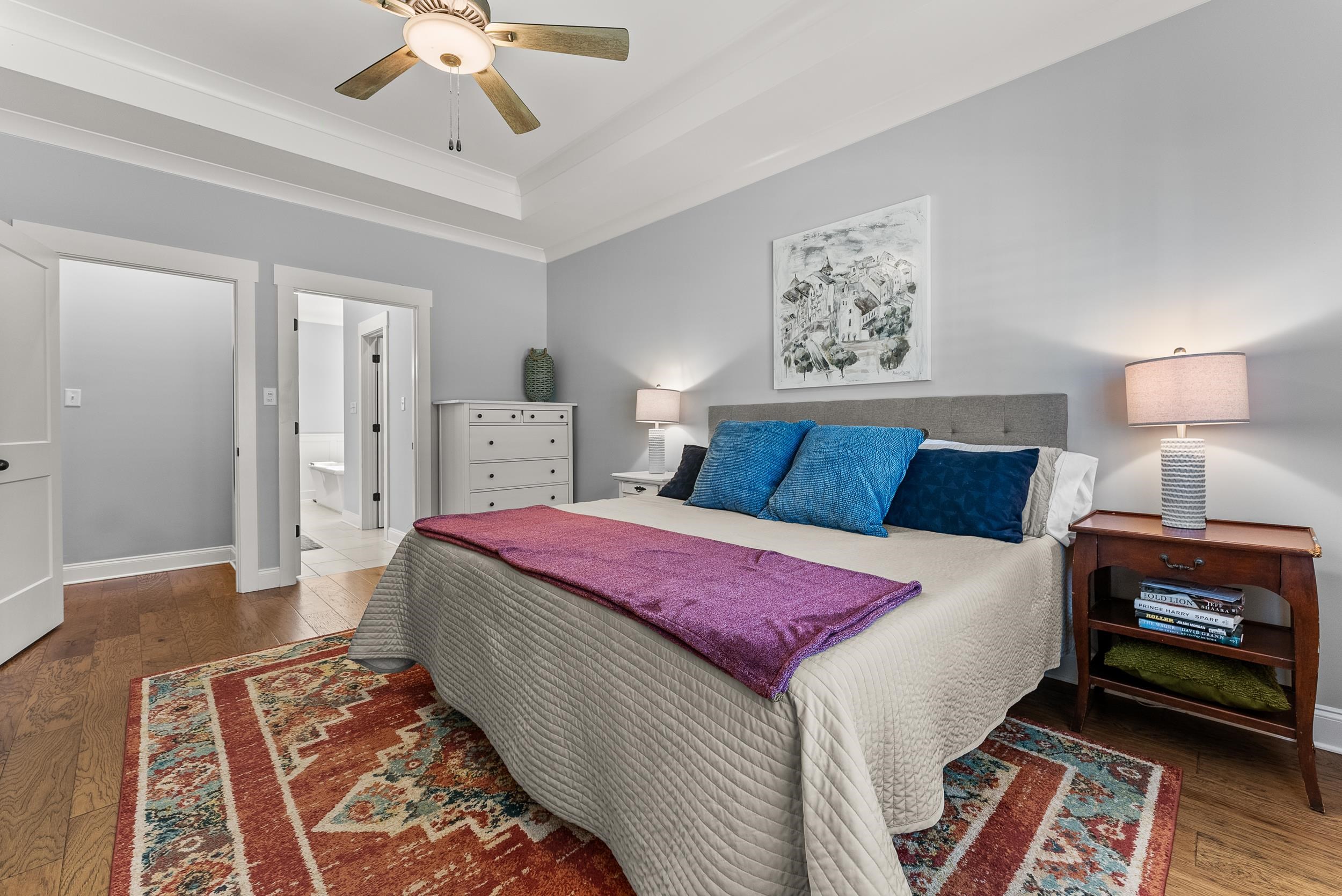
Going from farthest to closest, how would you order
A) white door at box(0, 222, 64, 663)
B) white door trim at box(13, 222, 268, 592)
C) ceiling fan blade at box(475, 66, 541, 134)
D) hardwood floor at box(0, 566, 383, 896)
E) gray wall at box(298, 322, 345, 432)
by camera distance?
gray wall at box(298, 322, 345, 432), white door trim at box(13, 222, 268, 592), white door at box(0, 222, 64, 663), ceiling fan blade at box(475, 66, 541, 134), hardwood floor at box(0, 566, 383, 896)

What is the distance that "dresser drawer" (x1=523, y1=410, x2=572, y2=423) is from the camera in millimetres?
4418

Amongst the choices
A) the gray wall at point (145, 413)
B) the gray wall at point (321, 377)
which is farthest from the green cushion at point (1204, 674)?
the gray wall at point (321, 377)

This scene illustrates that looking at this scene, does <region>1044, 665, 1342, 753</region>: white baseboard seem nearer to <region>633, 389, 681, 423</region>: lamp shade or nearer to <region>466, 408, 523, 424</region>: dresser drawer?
<region>633, 389, 681, 423</region>: lamp shade

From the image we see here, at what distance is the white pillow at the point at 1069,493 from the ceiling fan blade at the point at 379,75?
256cm

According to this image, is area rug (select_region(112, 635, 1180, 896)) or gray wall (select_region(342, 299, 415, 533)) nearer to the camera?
area rug (select_region(112, 635, 1180, 896))

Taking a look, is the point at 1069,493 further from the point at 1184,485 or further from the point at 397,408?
the point at 397,408

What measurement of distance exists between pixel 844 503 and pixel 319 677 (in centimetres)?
213

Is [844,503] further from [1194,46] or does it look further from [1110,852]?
[1194,46]

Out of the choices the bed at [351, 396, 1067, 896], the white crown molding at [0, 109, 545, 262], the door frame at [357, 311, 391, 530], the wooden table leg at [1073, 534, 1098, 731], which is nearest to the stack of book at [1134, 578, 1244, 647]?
the wooden table leg at [1073, 534, 1098, 731]

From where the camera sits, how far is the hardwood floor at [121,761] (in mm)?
1315

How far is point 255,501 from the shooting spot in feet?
11.7

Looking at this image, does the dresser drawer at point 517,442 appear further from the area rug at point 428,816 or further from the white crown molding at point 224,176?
the area rug at point 428,816

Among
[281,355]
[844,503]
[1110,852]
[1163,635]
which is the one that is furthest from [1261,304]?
[281,355]

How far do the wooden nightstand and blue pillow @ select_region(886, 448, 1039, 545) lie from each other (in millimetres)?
205
